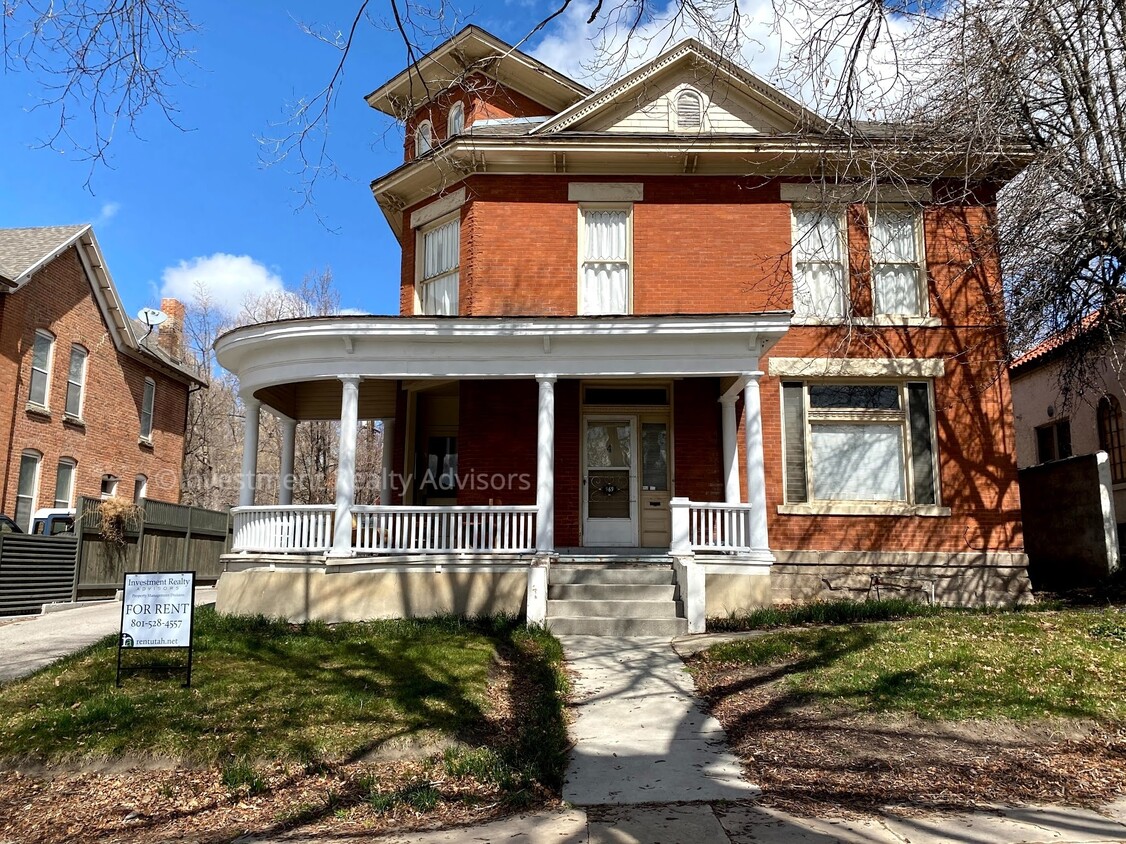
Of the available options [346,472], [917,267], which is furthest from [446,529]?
[917,267]

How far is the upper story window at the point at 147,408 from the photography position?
25453 millimetres

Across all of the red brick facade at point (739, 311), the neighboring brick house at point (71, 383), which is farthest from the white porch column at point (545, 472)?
the neighboring brick house at point (71, 383)

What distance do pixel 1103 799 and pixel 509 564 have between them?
7.82 meters

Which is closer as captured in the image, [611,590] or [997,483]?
[611,590]

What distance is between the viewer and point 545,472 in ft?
38.1

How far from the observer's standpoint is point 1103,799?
5.14m

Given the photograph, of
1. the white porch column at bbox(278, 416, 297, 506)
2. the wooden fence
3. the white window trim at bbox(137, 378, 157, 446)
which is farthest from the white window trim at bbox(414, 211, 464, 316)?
the white window trim at bbox(137, 378, 157, 446)

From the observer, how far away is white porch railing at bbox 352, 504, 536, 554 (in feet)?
38.5

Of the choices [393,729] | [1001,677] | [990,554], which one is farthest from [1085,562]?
[393,729]

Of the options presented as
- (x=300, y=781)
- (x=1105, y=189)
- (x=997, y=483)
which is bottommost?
(x=300, y=781)

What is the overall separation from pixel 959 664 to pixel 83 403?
73.7 ft

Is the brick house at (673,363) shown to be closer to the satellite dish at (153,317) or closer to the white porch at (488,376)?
the white porch at (488,376)

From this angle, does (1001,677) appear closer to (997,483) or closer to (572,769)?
(572,769)

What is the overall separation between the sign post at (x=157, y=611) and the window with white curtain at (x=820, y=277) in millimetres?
10499
